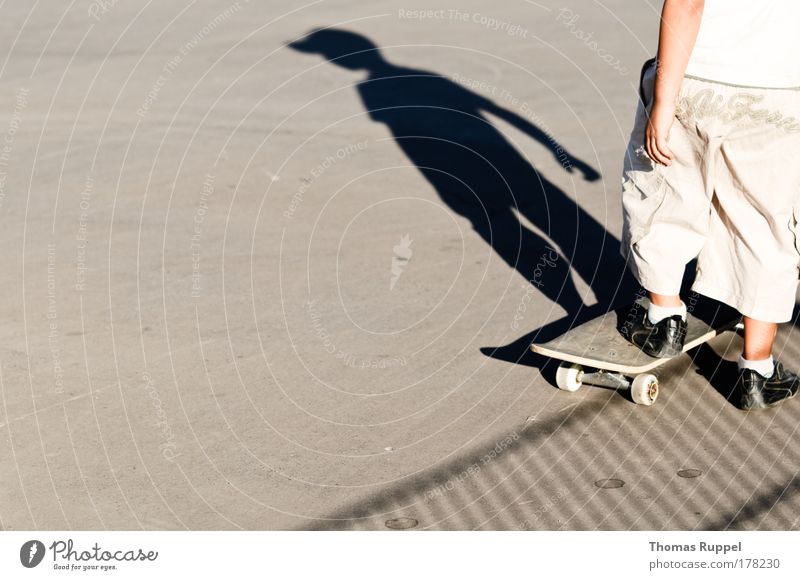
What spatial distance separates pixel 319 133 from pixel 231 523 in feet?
16.6

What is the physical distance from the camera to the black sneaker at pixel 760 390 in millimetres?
5309

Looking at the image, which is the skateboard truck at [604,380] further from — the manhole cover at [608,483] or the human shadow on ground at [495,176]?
the manhole cover at [608,483]

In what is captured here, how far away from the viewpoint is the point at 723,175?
5137 mm

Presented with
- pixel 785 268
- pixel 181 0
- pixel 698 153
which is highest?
pixel 698 153

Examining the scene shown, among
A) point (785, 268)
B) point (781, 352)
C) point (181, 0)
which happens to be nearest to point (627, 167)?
point (785, 268)

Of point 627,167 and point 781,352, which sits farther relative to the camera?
point 781,352

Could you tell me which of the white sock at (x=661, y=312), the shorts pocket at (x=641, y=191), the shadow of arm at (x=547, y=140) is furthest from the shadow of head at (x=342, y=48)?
the white sock at (x=661, y=312)

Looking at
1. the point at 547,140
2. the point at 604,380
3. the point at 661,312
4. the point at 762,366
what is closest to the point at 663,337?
the point at 661,312

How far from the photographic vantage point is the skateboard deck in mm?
5344

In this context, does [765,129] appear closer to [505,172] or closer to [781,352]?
[781,352]

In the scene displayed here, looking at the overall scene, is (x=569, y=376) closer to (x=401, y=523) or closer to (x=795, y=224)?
(x=795, y=224)

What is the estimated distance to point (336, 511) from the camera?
4656mm

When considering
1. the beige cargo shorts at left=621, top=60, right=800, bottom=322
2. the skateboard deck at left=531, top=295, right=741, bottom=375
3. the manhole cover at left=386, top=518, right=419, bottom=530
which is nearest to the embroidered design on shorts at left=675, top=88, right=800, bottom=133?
the beige cargo shorts at left=621, top=60, right=800, bottom=322

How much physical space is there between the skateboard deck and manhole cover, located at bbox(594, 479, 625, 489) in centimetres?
64
